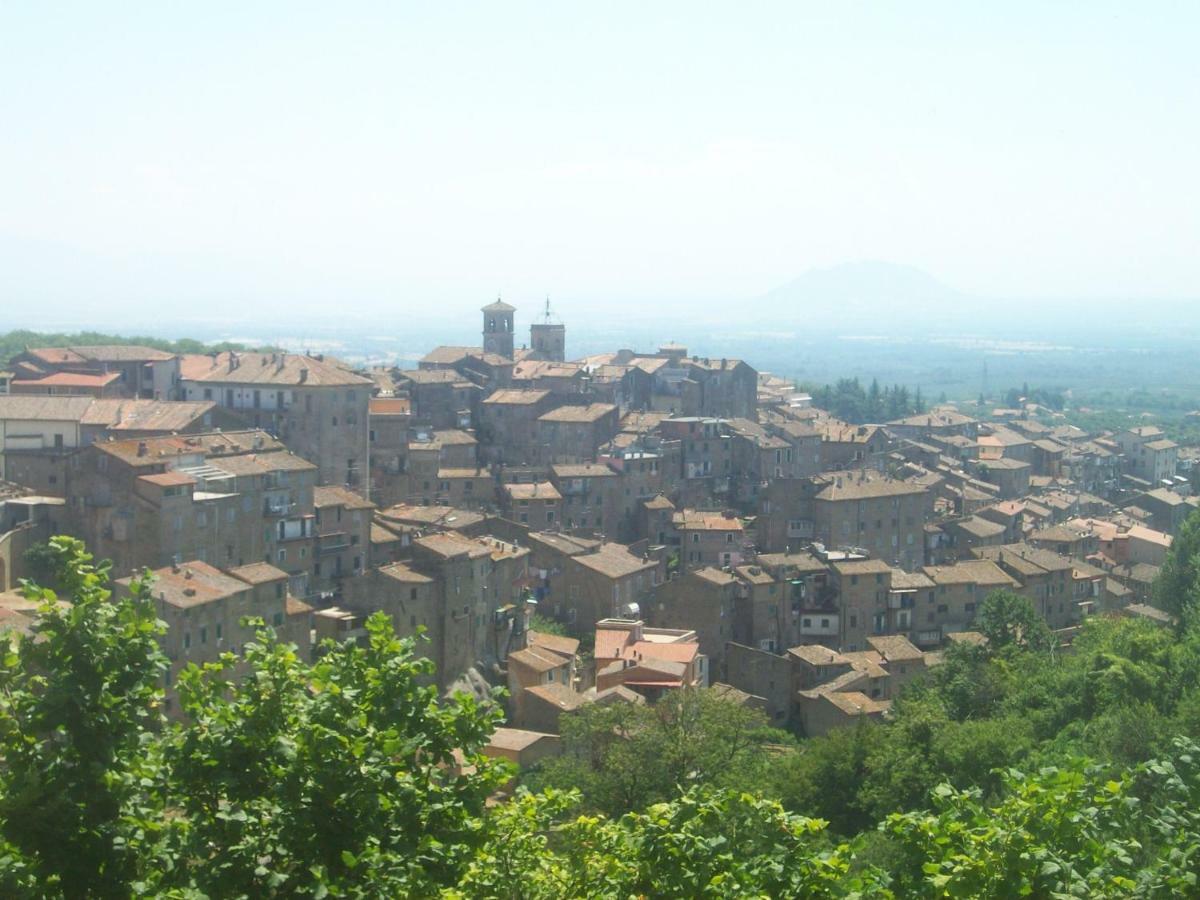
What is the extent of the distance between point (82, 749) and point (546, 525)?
3597 cm

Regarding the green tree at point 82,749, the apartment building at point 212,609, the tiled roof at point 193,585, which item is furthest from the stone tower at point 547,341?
the green tree at point 82,749

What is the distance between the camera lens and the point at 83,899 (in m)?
10.1

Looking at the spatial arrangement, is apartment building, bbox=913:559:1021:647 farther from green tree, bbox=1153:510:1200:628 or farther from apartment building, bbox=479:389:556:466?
apartment building, bbox=479:389:556:466

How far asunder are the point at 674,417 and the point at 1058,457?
2644cm

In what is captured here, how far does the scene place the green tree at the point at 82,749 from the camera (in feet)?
32.6

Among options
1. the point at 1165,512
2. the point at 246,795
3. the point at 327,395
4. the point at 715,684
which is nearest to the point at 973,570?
the point at 715,684

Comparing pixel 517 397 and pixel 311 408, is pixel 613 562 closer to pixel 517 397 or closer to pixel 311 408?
pixel 311 408

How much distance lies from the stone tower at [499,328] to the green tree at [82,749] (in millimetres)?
57914

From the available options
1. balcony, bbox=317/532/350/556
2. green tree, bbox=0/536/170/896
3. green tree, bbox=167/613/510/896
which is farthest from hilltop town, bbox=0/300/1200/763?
green tree, bbox=0/536/170/896

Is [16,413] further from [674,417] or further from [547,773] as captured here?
[674,417]

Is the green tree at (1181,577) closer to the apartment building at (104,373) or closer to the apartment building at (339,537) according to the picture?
the apartment building at (339,537)

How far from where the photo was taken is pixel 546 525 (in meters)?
46.0

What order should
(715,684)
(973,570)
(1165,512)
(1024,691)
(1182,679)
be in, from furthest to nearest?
1. (1165,512)
2. (973,570)
3. (715,684)
4. (1024,691)
5. (1182,679)

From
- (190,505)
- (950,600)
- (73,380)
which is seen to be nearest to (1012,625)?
(950,600)
